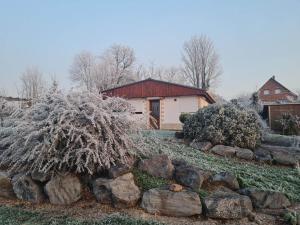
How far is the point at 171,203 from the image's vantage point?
11.9ft

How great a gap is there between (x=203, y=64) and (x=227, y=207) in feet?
113

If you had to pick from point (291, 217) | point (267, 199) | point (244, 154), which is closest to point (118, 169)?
point (267, 199)

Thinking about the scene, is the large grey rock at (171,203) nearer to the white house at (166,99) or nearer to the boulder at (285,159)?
the boulder at (285,159)

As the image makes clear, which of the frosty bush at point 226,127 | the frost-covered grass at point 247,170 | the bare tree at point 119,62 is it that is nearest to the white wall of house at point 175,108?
the frosty bush at point 226,127

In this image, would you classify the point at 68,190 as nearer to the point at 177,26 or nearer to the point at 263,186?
Result: the point at 263,186

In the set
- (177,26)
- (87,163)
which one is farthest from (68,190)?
(177,26)

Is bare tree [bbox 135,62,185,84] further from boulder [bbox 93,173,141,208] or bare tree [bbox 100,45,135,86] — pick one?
boulder [bbox 93,173,141,208]

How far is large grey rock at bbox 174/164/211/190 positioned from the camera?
155 inches

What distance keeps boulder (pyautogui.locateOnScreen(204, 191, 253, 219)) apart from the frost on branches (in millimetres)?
1396

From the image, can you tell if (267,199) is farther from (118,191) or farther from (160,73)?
(160,73)

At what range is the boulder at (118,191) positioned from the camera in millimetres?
3752

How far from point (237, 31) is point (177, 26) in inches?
114

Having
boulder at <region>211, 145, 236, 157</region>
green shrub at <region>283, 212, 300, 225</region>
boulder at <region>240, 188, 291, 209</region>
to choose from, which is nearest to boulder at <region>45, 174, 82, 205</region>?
boulder at <region>240, 188, 291, 209</region>

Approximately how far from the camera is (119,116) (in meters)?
4.44
